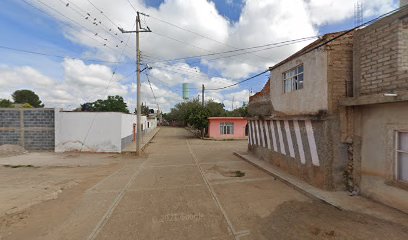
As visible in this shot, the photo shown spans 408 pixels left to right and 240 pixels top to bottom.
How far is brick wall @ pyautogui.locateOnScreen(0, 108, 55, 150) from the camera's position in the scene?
1911cm

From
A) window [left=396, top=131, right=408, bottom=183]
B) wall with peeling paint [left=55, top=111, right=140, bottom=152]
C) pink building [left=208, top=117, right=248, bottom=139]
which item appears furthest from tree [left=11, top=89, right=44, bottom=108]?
window [left=396, top=131, right=408, bottom=183]

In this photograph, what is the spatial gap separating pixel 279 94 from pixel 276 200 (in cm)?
623

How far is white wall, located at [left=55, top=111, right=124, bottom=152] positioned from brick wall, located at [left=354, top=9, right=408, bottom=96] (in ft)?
53.7

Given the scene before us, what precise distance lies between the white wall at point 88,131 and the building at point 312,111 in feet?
39.4

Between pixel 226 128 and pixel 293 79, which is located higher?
pixel 293 79

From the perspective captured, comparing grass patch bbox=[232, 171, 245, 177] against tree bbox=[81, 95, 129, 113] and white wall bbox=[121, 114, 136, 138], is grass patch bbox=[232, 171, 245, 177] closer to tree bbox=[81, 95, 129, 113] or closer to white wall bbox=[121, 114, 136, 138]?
white wall bbox=[121, 114, 136, 138]

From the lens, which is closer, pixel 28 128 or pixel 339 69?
pixel 339 69

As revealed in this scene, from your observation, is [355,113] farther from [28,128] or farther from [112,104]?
[112,104]

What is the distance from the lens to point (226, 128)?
33.8 metres

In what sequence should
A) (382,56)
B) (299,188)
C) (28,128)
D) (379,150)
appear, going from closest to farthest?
(382,56), (379,150), (299,188), (28,128)

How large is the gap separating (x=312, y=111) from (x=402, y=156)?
10.2 ft

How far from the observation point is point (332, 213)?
6535 mm

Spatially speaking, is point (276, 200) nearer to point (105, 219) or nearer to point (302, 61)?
point (105, 219)

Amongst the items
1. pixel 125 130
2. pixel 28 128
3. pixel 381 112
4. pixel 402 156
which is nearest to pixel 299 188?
pixel 402 156
